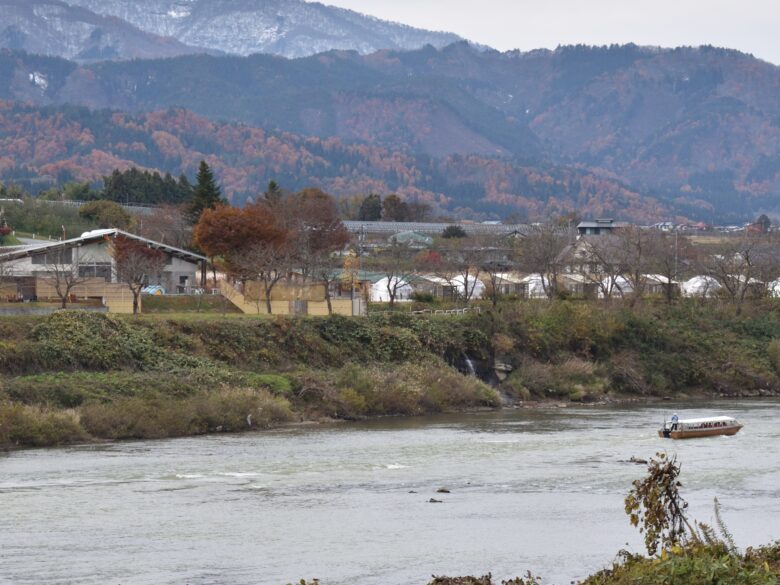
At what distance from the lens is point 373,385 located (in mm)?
55281

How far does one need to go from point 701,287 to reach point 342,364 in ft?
123

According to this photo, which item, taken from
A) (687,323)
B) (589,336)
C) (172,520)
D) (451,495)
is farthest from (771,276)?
(172,520)

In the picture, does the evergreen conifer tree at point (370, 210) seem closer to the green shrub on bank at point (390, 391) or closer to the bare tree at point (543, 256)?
the bare tree at point (543, 256)

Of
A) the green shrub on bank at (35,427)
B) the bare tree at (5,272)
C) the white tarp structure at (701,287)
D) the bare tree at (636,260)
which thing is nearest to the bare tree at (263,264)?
the bare tree at (5,272)

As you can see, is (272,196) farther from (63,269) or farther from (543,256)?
(63,269)

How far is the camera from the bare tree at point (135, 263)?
217 ft

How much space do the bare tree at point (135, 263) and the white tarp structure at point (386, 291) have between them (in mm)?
13490

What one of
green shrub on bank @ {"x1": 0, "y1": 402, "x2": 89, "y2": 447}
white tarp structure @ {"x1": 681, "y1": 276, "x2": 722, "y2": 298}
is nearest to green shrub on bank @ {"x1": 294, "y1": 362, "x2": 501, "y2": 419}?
green shrub on bank @ {"x1": 0, "y1": 402, "x2": 89, "y2": 447}

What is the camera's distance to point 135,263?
66625mm

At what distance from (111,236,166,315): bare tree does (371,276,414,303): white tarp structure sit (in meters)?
13.5

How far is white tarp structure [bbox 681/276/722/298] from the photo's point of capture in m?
85.0

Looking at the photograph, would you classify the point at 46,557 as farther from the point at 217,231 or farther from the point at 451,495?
the point at 217,231

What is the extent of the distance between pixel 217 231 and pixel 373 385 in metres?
20.1

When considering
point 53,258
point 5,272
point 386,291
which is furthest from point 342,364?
point 386,291
